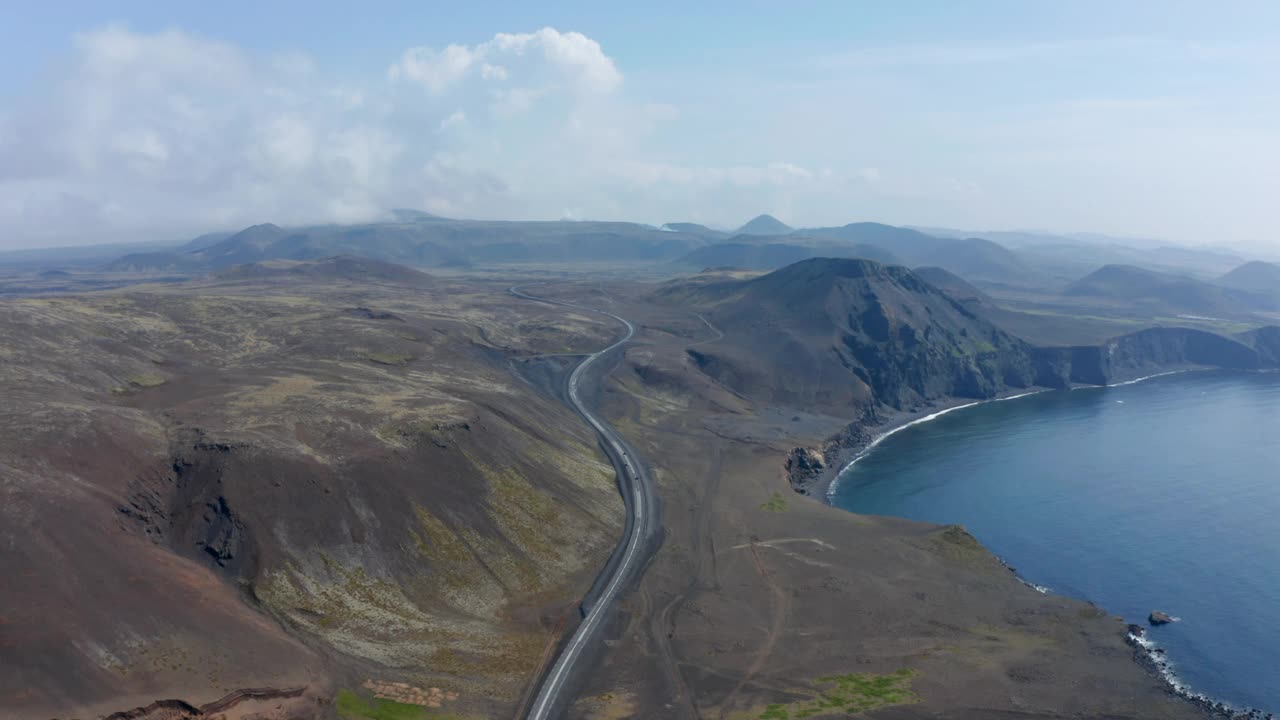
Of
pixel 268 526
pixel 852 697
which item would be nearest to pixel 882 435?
pixel 852 697

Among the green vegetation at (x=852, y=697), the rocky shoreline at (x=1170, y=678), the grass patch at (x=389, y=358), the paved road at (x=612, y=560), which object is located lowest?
the rocky shoreline at (x=1170, y=678)

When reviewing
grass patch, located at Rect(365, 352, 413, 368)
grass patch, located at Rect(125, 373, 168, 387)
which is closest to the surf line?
grass patch, located at Rect(365, 352, 413, 368)

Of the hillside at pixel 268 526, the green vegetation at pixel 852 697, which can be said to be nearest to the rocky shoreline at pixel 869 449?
the green vegetation at pixel 852 697

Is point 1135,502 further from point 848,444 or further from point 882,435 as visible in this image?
point 882,435

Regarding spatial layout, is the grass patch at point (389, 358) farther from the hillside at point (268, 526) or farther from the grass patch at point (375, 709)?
the grass patch at point (375, 709)

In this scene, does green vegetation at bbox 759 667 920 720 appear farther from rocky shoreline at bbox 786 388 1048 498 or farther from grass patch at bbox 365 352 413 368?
grass patch at bbox 365 352 413 368

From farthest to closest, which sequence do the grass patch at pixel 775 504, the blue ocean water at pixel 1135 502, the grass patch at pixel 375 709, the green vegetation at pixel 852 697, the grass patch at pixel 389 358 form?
the grass patch at pixel 389 358
the grass patch at pixel 775 504
the blue ocean water at pixel 1135 502
the green vegetation at pixel 852 697
the grass patch at pixel 375 709
